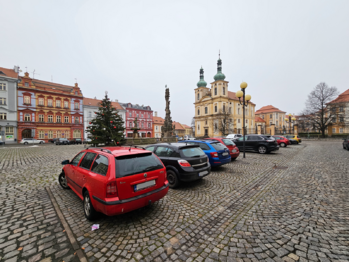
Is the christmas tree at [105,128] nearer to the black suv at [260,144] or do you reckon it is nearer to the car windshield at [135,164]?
the black suv at [260,144]

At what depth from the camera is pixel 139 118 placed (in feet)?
191

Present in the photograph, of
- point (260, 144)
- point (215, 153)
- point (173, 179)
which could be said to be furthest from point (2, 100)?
point (260, 144)

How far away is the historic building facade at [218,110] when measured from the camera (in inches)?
2253

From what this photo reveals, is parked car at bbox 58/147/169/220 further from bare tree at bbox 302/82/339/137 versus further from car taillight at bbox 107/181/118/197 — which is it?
bare tree at bbox 302/82/339/137

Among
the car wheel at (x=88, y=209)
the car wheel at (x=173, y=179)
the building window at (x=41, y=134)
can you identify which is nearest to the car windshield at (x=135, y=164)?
the car wheel at (x=88, y=209)

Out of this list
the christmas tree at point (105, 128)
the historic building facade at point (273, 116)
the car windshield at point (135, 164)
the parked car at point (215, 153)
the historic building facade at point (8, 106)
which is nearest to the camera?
the car windshield at point (135, 164)

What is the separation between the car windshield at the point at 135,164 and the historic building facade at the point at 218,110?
50.9m

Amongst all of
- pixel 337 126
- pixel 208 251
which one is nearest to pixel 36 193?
pixel 208 251

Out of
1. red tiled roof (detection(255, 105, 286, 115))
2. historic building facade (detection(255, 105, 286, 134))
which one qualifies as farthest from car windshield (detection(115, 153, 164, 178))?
red tiled roof (detection(255, 105, 286, 115))

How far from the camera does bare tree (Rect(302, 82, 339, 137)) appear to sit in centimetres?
3803

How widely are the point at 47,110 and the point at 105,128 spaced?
3411cm

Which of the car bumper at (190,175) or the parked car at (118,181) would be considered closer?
the parked car at (118,181)

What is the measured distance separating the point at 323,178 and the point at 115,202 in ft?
25.1

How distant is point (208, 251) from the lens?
2.47 metres
